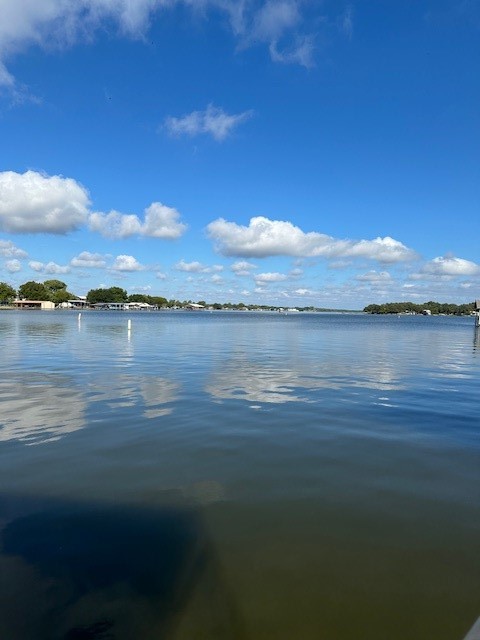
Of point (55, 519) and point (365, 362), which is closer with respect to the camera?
point (55, 519)

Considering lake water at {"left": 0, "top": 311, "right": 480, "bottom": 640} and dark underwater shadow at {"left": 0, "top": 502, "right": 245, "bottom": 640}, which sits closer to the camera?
dark underwater shadow at {"left": 0, "top": 502, "right": 245, "bottom": 640}

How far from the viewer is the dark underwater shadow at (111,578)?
4188 mm

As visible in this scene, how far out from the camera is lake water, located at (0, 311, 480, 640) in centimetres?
439

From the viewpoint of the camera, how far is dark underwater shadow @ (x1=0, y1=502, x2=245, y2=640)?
13.7 feet

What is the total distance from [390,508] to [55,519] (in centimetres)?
521

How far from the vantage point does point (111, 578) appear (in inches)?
191

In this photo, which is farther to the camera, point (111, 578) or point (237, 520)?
point (237, 520)

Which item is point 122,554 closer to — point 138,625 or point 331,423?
point 138,625

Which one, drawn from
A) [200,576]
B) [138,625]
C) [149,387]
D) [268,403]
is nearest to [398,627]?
[200,576]

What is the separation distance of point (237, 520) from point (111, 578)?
2.00m

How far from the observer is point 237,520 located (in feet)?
20.4

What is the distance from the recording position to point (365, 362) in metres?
26.8

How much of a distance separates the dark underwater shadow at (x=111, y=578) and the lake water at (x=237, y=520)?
0.02 meters

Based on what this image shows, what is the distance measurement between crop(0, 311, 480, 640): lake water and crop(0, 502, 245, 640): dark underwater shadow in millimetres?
19
